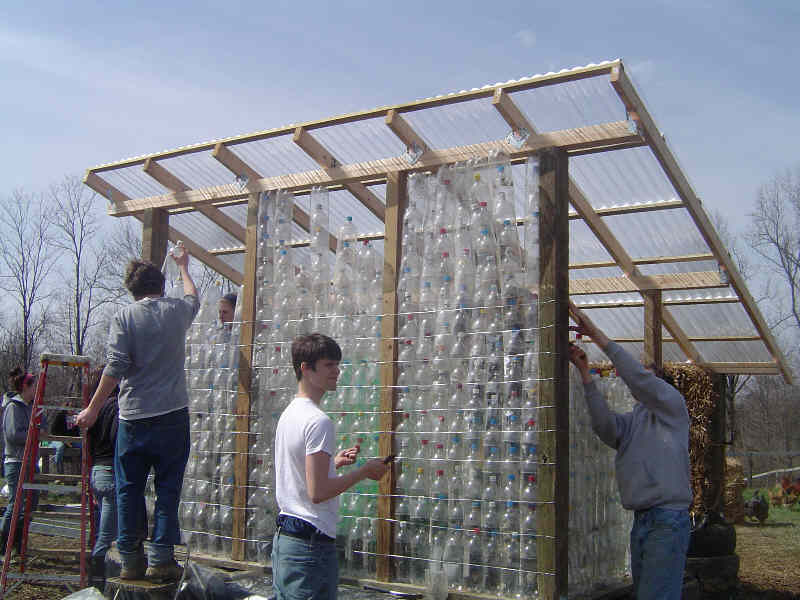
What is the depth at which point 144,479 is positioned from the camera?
169 inches

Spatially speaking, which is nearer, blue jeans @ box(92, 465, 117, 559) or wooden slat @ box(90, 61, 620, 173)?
wooden slat @ box(90, 61, 620, 173)

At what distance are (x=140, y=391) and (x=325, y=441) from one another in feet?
5.65

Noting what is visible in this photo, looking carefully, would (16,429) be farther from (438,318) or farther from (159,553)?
(438,318)

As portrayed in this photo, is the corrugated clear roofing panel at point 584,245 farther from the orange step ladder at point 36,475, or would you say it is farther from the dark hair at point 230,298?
the orange step ladder at point 36,475

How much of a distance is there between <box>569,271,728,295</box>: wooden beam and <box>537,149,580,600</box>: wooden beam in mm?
3465

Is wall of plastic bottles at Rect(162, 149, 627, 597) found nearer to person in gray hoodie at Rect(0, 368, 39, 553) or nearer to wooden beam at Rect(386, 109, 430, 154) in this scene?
wooden beam at Rect(386, 109, 430, 154)

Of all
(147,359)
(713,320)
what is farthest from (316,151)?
(713,320)

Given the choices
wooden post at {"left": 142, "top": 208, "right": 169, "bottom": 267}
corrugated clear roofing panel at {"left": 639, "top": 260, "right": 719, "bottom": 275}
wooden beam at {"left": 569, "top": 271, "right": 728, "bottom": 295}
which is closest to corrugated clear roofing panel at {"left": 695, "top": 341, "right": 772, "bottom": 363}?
wooden beam at {"left": 569, "top": 271, "right": 728, "bottom": 295}

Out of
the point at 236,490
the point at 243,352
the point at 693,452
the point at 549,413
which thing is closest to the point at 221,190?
the point at 243,352

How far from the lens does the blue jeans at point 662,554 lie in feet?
13.4

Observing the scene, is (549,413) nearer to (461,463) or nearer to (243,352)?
(461,463)

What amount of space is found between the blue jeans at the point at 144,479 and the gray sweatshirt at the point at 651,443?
2.43 m

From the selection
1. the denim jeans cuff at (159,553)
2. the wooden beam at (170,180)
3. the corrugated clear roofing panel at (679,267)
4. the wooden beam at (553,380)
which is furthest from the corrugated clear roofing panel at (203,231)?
the corrugated clear roofing panel at (679,267)

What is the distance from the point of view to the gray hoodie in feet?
22.4
